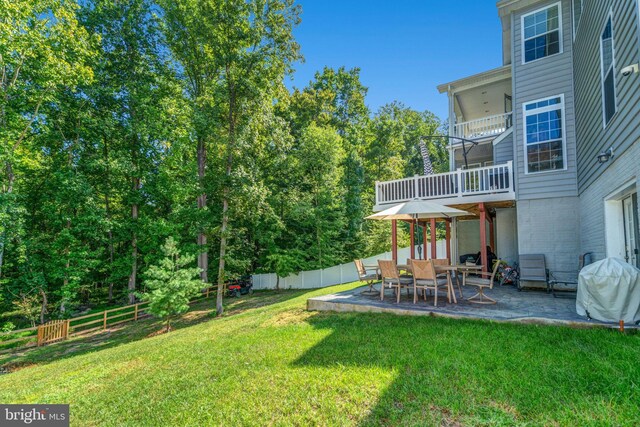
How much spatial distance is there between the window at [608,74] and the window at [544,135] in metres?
2.86

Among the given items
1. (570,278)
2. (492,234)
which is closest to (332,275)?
(492,234)

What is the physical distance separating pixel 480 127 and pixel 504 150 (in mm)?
2561

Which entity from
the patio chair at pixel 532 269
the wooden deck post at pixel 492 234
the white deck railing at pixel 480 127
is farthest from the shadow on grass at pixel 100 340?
the white deck railing at pixel 480 127

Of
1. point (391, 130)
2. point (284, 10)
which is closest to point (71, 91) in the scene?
point (284, 10)

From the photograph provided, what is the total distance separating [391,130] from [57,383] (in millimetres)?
24365

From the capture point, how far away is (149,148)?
15.8 meters

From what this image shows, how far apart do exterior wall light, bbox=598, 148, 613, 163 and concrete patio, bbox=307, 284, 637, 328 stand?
2762 millimetres

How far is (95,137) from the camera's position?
14.6 metres

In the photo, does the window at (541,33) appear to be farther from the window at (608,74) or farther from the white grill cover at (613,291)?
the white grill cover at (613,291)

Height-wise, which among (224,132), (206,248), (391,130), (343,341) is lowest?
(343,341)

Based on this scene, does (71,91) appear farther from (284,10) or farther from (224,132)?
(284,10)

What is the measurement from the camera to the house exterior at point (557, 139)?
186 inches

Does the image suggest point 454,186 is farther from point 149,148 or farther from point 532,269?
point 149,148

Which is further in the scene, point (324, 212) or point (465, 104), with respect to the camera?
point (324, 212)
